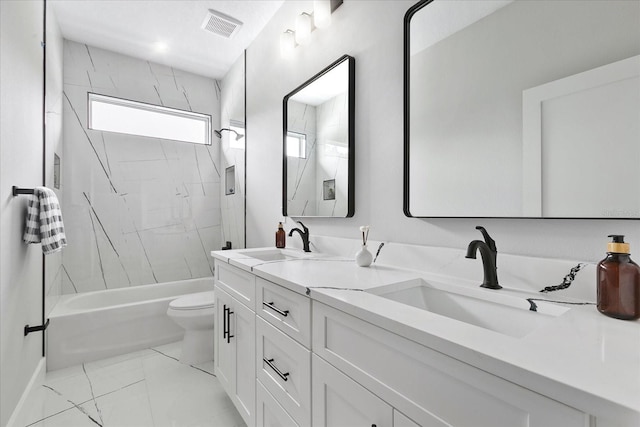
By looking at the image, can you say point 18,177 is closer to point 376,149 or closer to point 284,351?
point 284,351

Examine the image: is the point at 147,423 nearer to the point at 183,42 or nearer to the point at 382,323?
the point at 382,323

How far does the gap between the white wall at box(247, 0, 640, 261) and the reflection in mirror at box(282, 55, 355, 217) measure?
6 centimetres

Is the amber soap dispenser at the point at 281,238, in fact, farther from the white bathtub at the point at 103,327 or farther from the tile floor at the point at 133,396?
the white bathtub at the point at 103,327

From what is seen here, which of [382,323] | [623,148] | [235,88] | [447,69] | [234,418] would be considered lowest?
[234,418]

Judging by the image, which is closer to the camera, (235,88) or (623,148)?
(623,148)

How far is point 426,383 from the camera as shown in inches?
23.7

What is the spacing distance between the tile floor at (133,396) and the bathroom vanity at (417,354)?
20.2 inches

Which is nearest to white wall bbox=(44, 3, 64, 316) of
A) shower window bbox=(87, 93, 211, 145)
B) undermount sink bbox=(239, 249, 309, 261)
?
shower window bbox=(87, 93, 211, 145)

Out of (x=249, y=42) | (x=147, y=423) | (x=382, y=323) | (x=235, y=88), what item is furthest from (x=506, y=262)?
(x=235, y=88)

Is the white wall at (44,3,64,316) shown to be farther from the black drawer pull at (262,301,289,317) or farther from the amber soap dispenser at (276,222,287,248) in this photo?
the black drawer pull at (262,301,289,317)

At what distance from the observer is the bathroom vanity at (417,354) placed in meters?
0.44

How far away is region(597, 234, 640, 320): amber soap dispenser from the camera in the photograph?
26.0 inches

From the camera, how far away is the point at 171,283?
3094 mm

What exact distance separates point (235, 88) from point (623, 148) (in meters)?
3.08
